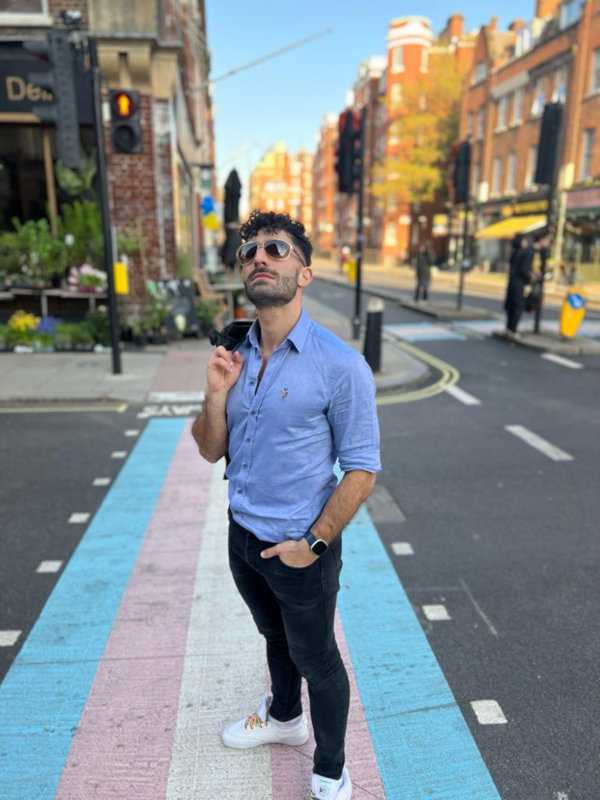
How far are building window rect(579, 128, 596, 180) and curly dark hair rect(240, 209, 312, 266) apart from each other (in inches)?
1288

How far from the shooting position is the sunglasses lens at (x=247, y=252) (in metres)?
2.06

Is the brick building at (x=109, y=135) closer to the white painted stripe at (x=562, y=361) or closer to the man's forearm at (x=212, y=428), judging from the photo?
the white painted stripe at (x=562, y=361)

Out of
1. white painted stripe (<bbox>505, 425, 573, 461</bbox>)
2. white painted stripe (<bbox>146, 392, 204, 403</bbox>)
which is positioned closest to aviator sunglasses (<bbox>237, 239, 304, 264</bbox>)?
white painted stripe (<bbox>505, 425, 573, 461</bbox>)

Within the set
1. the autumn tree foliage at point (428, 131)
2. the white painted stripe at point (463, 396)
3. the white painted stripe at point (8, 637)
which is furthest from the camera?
the autumn tree foliage at point (428, 131)

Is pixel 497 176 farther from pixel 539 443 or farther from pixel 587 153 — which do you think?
pixel 539 443

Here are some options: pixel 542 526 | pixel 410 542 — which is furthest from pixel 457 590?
pixel 542 526

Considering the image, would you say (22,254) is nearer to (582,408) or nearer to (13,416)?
(13,416)

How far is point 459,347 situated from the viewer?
1316 cm

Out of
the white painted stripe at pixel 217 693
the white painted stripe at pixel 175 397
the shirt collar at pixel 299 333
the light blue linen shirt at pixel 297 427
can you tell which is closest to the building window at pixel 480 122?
the white painted stripe at pixel 175 397

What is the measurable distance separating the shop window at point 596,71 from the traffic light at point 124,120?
95.3 feet

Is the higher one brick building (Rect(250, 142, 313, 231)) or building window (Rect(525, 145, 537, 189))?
brick building (Rect(250, 142, 313, 231))

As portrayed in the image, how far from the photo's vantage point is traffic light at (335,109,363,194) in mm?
11820

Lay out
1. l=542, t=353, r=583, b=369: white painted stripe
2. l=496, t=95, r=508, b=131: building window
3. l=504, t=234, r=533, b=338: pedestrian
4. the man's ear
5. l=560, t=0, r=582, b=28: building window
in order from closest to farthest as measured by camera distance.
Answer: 1. the man's ear
2. l=542, t=353, r=583, b=369: white painted stripe
3. l=504, t=234, r=533, b=338: pedestrian
4. l=560, t=0, r=582, b=28: building window
5. l=496, t=95, r=508, b=131: building window

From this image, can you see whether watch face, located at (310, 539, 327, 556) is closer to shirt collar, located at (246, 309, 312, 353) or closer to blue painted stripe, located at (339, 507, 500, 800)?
shirt collar, located at (246, 309, 312, 353)
